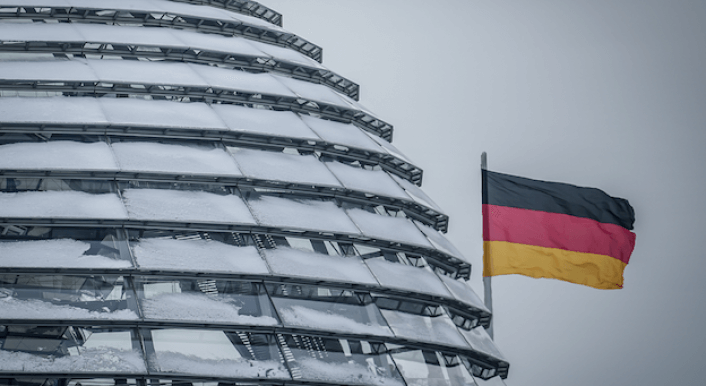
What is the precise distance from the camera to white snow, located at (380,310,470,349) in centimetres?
1833

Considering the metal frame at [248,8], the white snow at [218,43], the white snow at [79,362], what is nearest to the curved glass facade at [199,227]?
the white snow at [79,362]

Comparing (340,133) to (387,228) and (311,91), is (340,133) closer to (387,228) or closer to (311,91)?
(311,91)

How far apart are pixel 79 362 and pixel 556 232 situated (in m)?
17.5

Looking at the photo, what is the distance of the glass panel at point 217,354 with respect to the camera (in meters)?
15.2

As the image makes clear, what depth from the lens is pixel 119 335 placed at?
15.4 metres

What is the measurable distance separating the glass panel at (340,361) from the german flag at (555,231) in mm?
8756

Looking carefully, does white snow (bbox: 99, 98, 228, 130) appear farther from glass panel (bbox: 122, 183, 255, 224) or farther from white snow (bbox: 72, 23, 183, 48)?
white snow (bbox: 72, 23, 183, 48)

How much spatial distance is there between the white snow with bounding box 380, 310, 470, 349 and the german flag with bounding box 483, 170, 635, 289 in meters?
5.89

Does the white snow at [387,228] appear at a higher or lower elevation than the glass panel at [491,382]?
higher

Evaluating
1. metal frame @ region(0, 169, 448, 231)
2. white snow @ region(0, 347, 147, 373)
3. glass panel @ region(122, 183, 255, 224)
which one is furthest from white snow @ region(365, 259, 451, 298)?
white snow @ region(0, 347, 147, 373)

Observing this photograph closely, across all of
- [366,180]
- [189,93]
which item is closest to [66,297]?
[189,93]

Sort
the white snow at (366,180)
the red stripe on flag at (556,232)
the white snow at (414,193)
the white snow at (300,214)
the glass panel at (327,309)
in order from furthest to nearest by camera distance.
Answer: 1. the red stripe on flag at (556,232)
2. the white snow at (414,193)
3. the white snow at (366,180)
4. the white snow at (300,214)
5. the glass panel at (327,309)

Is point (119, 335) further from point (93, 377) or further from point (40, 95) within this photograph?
point (40, 95)

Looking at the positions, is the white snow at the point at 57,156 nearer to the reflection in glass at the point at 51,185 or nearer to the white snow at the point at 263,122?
the reflection in glass at the point at 51,185
